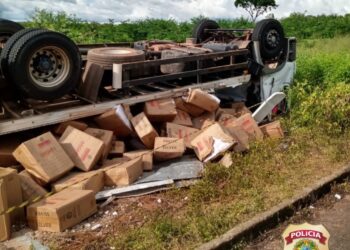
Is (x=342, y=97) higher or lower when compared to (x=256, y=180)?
higher

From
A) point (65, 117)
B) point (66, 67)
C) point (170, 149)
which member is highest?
point (66, 67)

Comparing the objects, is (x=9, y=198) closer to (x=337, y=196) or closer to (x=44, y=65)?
(x=44, y=65)

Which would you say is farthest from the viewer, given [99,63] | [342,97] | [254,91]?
[254,91]

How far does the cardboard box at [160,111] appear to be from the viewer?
569 centimetres

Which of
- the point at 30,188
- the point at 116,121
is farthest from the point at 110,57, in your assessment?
the point at 30,188

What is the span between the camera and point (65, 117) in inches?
200

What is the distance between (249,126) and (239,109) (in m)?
0.98

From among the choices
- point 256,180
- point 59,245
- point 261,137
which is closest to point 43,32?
point 59,245

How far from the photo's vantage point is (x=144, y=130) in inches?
211

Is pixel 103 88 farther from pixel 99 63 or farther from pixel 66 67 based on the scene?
pixel 66 67

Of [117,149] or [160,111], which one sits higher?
[160,111]

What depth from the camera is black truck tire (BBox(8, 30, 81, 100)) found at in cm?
462

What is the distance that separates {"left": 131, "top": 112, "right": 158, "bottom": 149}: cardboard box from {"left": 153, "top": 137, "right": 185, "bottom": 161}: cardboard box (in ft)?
0.33

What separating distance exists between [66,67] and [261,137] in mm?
2805
